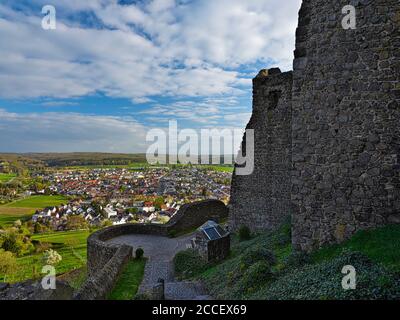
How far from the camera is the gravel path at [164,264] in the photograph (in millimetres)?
9711

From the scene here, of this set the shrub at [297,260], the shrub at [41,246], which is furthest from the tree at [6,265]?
the shrub at [297,260]

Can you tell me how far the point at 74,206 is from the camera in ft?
202

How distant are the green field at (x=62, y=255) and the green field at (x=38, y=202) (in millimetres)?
16706

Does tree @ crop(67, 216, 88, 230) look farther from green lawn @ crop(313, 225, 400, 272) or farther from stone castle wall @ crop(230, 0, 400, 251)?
green lawn @ crop(313, 225, 400, 272)

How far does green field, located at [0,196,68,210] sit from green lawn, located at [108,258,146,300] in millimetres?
59141

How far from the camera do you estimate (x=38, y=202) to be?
73562 mm

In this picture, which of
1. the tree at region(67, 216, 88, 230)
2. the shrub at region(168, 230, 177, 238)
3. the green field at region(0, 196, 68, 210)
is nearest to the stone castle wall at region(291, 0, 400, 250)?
the shrub at region(168, 230, 177, 238)

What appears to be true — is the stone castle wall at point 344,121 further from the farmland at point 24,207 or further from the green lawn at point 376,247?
the farmland at point 24,207

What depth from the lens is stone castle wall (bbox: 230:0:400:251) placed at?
6828mm

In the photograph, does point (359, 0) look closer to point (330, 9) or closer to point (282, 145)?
point (330, 9)

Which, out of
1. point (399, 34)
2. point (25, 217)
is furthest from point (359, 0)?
point (25, 217)
